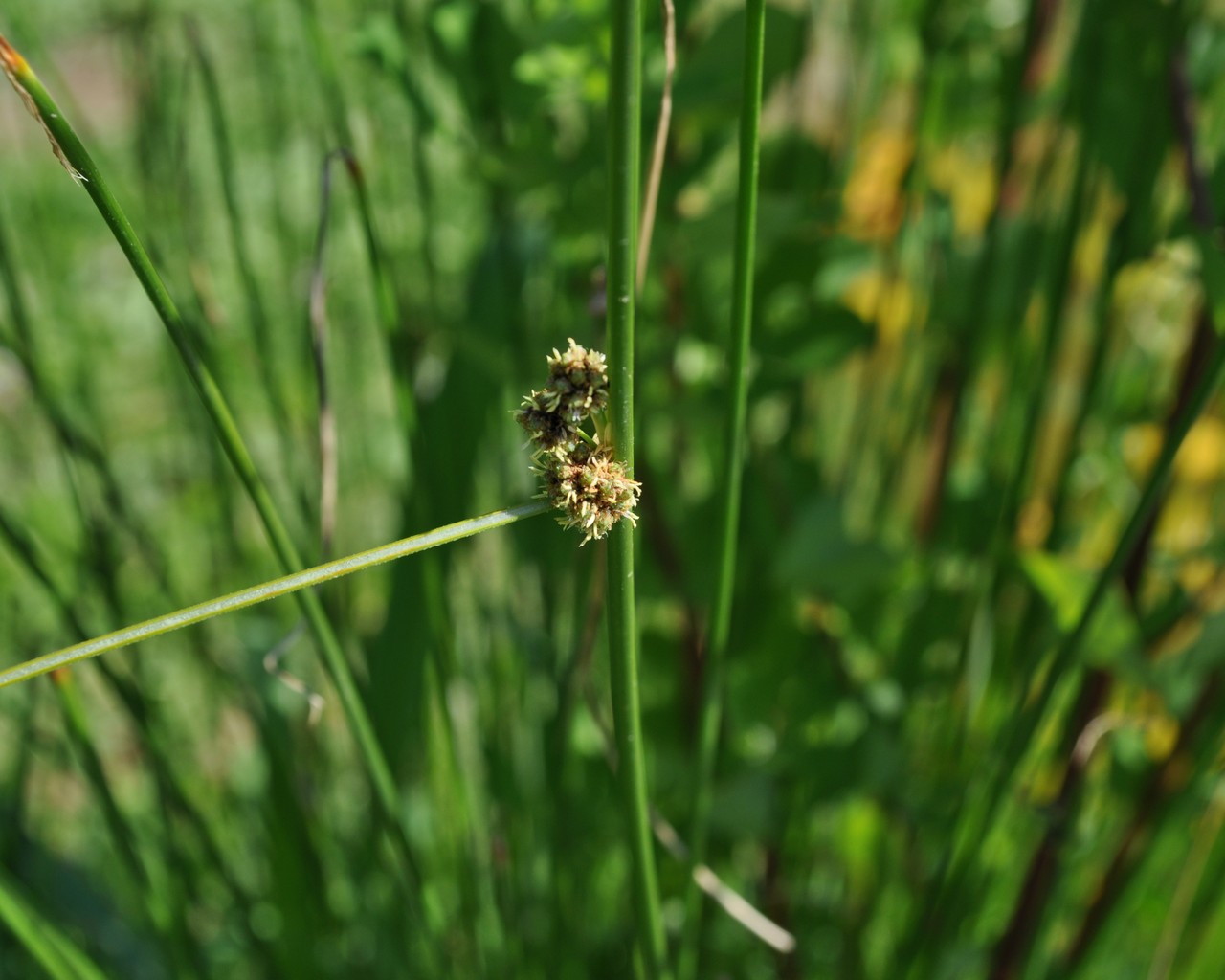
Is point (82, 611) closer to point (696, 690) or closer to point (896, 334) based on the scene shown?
point (696, 690)

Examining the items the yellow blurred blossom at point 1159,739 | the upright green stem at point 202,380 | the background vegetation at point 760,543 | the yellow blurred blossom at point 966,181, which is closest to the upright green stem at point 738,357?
the background vegetation at point 760,543

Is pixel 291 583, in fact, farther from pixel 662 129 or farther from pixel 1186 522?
pixel 1186 522

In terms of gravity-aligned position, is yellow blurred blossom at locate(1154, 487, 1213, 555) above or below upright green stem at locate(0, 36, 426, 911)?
above

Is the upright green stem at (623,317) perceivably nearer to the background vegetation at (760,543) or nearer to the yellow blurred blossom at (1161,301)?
the background vegetation at (760,543)

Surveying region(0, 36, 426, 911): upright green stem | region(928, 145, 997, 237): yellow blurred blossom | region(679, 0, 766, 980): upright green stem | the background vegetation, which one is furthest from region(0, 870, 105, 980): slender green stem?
region(928, 145, 997, 237): yellow blurred blossom

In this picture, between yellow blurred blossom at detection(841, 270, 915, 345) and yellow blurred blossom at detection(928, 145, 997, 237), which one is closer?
yellow blurred blossom at detection(841, 270, 915, 345)

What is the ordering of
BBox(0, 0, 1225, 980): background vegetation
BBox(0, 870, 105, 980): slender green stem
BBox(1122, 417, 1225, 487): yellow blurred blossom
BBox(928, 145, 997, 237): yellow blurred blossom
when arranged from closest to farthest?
1. BBox(0, 870, 105, 980): slender green stem
2. BBox(0, 0, 1225, 980): background vegetation
3. BBox(1122, 417, 1225, 487): yellow blurred blossom
4. BBox(928, 145, 997, 237): yellow blurred blossom

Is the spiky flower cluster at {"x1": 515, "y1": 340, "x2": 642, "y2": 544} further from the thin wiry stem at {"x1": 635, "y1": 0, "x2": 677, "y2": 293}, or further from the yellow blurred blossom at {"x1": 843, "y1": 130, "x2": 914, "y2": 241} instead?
the yellow blurred blossom at {"x1": 843, "y1": 130, "x2": 914, "y2": 241}

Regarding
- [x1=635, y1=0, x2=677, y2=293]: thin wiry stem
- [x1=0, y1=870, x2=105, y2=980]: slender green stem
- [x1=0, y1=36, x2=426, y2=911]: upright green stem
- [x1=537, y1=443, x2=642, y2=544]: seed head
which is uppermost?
[x1=635, y1=0, x2=677, y2=293]: thin wiry stem

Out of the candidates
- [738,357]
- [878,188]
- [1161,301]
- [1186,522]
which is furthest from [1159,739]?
[738,357]
